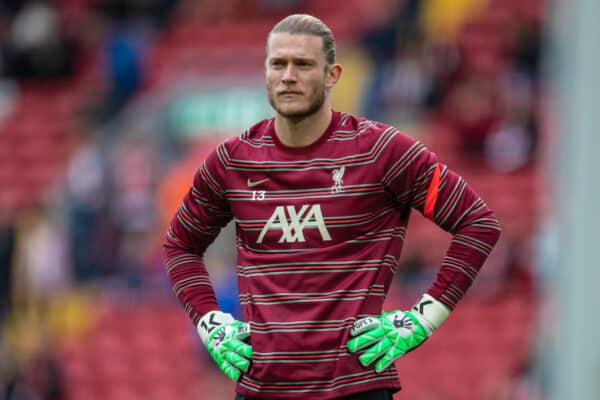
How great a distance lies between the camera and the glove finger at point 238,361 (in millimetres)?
4125

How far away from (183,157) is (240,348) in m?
8.69

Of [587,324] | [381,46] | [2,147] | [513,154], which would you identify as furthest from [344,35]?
[587,324]

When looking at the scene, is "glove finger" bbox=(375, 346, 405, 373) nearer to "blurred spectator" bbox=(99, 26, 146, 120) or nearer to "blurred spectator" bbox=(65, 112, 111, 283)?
"blurred spectator" bbox=(65, 112, 111, 283)

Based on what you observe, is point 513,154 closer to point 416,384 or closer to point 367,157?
point 416,384

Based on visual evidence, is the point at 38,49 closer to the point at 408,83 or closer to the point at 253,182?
the point at 408,83

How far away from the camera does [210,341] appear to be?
425 centimetres

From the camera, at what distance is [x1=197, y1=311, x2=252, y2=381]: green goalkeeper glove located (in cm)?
413

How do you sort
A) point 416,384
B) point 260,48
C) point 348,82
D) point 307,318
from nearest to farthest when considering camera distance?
point 307,318 → point 416,384 → point 348,82 → point 260,48

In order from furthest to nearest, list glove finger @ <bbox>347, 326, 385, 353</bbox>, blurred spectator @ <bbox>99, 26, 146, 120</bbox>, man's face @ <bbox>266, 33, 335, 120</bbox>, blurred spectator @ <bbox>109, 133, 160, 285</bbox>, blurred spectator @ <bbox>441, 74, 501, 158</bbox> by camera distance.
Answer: blurred spectator @ <bbox>99, 26, 146, 120</bbox>
blurred spectator @ <bbox>109, 133, 160, 285</bbox>
blurred spectator @ <bbox>441, 74, 501, 158</bbox>
man's face @ <bbox>266, 33, 335, 120</bbox>
glove finger @ <bbox>347, 326, 385, 353</bbox>

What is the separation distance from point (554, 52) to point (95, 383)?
15.4 ft

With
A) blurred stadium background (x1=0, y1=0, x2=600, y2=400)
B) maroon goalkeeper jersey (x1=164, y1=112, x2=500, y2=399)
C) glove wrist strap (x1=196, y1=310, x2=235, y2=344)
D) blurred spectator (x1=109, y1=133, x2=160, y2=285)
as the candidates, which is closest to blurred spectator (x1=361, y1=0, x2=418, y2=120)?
blurred stadium background (x1=0, y1=0, x2=600, y2=400)

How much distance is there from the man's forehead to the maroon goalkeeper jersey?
0.75 feet

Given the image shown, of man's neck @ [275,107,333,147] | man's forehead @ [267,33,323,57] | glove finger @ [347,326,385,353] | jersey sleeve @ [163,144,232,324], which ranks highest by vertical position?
man's forehead @ [267,33,323,57]

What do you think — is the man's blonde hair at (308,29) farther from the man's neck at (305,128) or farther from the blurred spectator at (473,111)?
the blurred spectator at (473,111)
